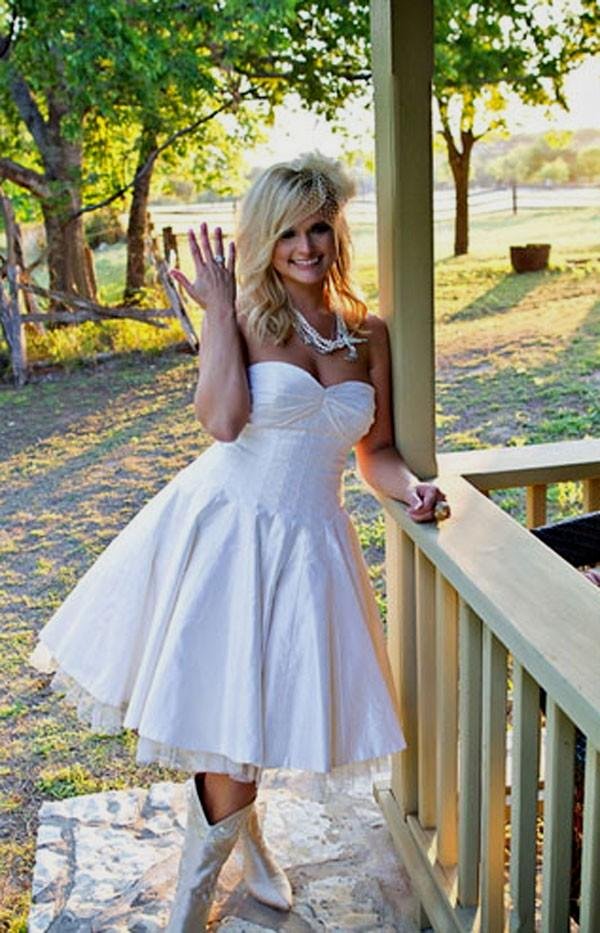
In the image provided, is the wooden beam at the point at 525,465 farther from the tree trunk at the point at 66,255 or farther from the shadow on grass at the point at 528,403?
the tree trunk at the point at 66,255

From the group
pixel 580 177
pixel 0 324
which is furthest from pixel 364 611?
pixel 580 177

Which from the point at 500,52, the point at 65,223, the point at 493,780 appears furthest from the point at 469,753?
the point at 500,52

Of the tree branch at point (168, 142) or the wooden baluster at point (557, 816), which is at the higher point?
the tree branch at point (168, 142)

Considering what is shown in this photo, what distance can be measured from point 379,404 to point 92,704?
0.78 meters

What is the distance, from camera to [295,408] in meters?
1.72

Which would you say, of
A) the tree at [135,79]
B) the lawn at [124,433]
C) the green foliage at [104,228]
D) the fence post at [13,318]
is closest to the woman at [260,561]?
the lawn at [124,433]

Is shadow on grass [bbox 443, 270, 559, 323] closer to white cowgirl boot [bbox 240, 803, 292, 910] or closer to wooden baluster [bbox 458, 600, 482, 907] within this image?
white cowgirl boot [bbox 240, 803, 292, 910]

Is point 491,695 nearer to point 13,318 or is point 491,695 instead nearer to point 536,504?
point 536,504

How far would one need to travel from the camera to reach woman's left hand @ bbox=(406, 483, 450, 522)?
1729mm

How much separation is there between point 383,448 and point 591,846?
0.89 meters

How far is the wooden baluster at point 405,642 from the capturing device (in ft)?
6.51

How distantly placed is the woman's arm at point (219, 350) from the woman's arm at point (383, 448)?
281mm

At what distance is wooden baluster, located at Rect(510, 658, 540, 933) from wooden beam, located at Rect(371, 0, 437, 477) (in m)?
0.60

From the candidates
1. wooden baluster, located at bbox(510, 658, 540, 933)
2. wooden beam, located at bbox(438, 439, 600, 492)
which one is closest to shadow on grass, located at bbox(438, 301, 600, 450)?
wooden beam, located at bbox(438, 439, 600, 492)
